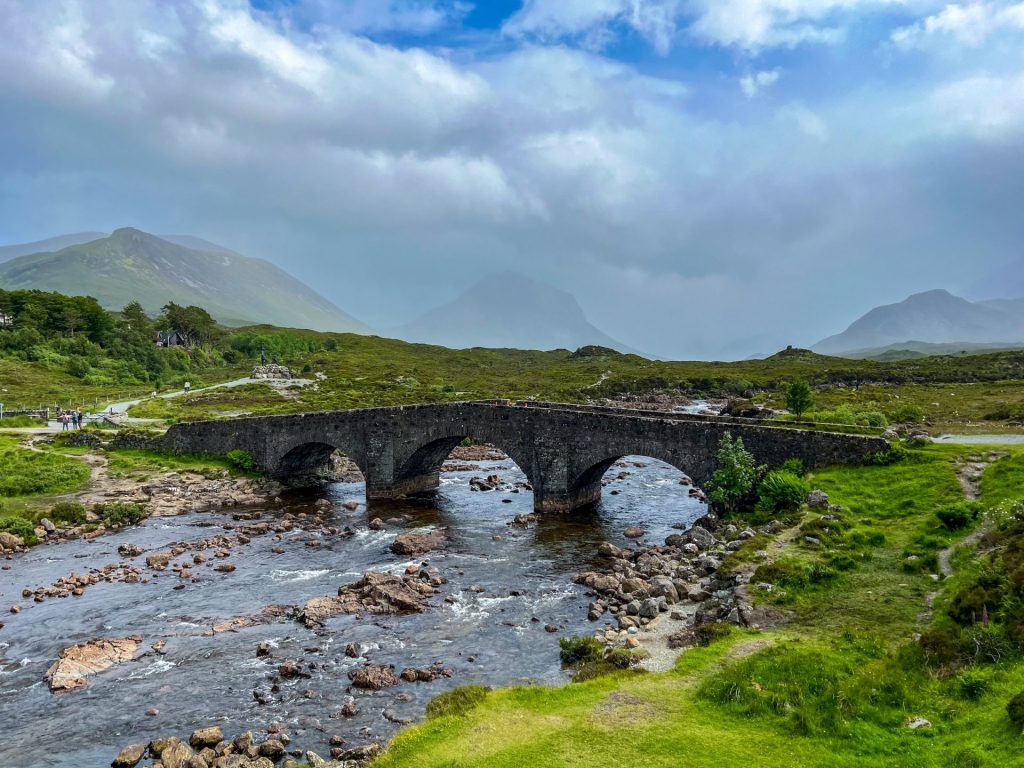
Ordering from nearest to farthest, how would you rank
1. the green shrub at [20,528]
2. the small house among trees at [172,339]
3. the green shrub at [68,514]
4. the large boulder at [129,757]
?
the large boulder at [129,757] → the green shrub at [20,528] → the green shrub at [68,514] → the small house among trees at [172,339]

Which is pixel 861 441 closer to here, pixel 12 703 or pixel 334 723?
pixel 334 723

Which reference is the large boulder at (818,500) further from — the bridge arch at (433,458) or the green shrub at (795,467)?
the bridge arch at (433,458)

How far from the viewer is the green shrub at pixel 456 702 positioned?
16828 millimetres

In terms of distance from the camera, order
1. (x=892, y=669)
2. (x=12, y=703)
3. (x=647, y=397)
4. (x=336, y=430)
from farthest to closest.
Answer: (x=647, y=397) < (x=336, y=430) < (x=12, y=703) < (x=892, y=669)

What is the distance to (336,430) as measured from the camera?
51.4 metres

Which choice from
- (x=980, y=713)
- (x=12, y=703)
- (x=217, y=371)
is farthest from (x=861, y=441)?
(x=217, y=371)

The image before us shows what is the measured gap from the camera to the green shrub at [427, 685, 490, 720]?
16828 millimetres

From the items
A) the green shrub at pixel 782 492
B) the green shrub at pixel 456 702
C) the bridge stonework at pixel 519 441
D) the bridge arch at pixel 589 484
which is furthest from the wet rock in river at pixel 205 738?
the bridge arch at pixel 589 484

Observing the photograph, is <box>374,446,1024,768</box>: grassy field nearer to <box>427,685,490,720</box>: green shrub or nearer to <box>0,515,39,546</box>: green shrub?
<box>427,685,490,720</box>: green shrub

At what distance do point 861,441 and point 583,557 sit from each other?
14.9m

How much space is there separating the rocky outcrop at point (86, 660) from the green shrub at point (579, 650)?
15899 millimetres

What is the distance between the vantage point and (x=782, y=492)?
30125 mm

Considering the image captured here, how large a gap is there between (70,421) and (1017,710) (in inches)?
3112

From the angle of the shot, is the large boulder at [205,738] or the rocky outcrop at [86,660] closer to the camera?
the large boulder at [205,738]
